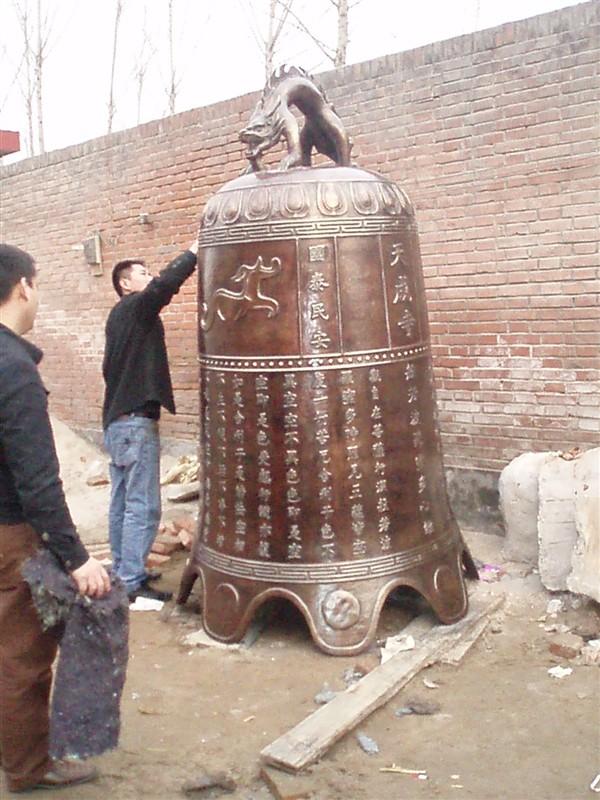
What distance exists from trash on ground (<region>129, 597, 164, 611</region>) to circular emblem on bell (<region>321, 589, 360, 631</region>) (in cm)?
127

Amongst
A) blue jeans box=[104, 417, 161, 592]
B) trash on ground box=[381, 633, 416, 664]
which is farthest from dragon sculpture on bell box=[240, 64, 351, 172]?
trash on ground box=[381, 633, 416, 664]

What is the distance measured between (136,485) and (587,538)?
8.29ft

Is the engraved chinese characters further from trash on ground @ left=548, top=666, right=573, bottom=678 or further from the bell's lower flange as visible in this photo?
trash on ground @ left=548, top=666, right=573, bottom=678

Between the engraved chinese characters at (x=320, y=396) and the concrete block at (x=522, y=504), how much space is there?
104 centimetres

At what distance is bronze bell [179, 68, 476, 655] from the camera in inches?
151

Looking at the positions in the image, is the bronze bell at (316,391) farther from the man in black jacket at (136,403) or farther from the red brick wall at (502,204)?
the red brick wall at (502,204)

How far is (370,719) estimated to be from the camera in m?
3.46

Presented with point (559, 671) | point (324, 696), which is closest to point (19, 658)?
point (324, 696)

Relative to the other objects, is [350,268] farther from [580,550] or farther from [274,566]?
[580,550]

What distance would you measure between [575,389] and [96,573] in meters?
3.53

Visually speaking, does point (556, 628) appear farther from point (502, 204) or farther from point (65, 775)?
point (502, 204)

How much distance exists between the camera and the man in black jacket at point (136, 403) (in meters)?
4.69

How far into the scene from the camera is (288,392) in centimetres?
389

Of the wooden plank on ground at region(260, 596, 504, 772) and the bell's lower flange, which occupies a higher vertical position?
the bell's lower flange
